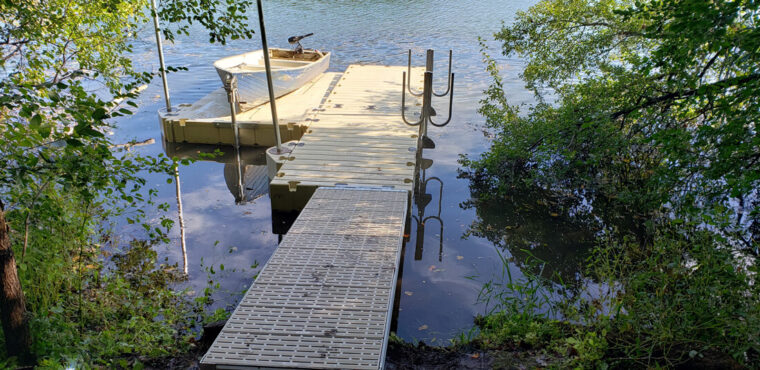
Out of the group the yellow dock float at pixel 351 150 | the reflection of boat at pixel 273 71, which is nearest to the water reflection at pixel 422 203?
the yellow dock float at pixel 351 150

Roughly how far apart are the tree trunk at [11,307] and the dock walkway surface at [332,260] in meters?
1.17

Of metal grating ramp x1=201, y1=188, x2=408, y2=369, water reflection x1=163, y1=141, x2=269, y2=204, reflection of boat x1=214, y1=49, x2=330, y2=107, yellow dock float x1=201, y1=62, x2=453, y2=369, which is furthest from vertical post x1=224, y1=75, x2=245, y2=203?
metal grating ramp x1=201, y1=188, x2=408, y2=369

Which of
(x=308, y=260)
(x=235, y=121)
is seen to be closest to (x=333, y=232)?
(x=308, y=260)

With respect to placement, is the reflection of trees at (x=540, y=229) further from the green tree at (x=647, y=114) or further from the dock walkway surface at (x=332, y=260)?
the dock walkway surface at (x=332, y=260)

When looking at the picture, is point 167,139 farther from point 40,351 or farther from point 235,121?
point 40,351

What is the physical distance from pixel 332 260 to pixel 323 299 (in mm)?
618

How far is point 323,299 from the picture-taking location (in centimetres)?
382

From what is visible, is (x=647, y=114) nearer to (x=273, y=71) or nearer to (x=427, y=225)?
(x=427, y=225)

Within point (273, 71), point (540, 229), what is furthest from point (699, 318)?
point (273, 71)

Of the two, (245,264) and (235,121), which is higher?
(235,121)

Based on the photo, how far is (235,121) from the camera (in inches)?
347

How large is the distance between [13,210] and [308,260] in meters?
2.22

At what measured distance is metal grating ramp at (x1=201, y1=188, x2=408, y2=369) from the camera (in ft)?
10.5

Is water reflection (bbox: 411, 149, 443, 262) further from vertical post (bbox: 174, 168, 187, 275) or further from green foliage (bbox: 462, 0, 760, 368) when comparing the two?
vertical post (bbox: 174, 168, 187, 275)
